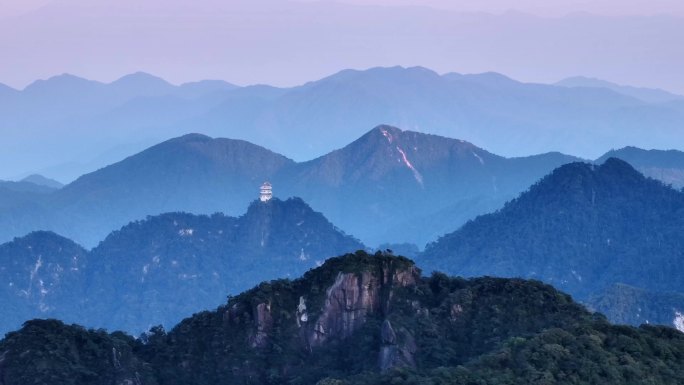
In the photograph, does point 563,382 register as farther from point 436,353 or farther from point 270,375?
point 270,375

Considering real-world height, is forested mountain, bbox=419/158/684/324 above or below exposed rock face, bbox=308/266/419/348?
above

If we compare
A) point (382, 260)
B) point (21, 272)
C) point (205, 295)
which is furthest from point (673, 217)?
point (382, 260)

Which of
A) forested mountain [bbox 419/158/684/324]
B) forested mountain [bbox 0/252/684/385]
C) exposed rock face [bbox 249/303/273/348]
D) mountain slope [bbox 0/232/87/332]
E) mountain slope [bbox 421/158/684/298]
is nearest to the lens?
forested mountain [bbox 0/252/684/385]

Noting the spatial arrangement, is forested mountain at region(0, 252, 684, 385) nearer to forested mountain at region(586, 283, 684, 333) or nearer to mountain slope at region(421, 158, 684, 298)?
forested mountain at region(586, 283, 684, 333)

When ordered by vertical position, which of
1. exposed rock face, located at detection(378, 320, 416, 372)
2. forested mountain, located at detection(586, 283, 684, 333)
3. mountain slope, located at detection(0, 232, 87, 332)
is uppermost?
mountain slope, located at detection(0, 232, 87, 332)

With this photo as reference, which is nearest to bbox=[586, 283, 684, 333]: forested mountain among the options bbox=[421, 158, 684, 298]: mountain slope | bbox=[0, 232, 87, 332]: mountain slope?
bbox=[421, 158, 684, 298]: mountain slope

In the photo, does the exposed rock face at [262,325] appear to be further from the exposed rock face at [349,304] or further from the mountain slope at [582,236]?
the mountain slope at [582,236]

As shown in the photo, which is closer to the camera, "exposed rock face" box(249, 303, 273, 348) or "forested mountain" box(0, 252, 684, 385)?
"forested mountain" box(0, 252, 684, 385)

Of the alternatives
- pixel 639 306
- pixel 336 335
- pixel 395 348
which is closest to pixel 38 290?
pixel 639 306
